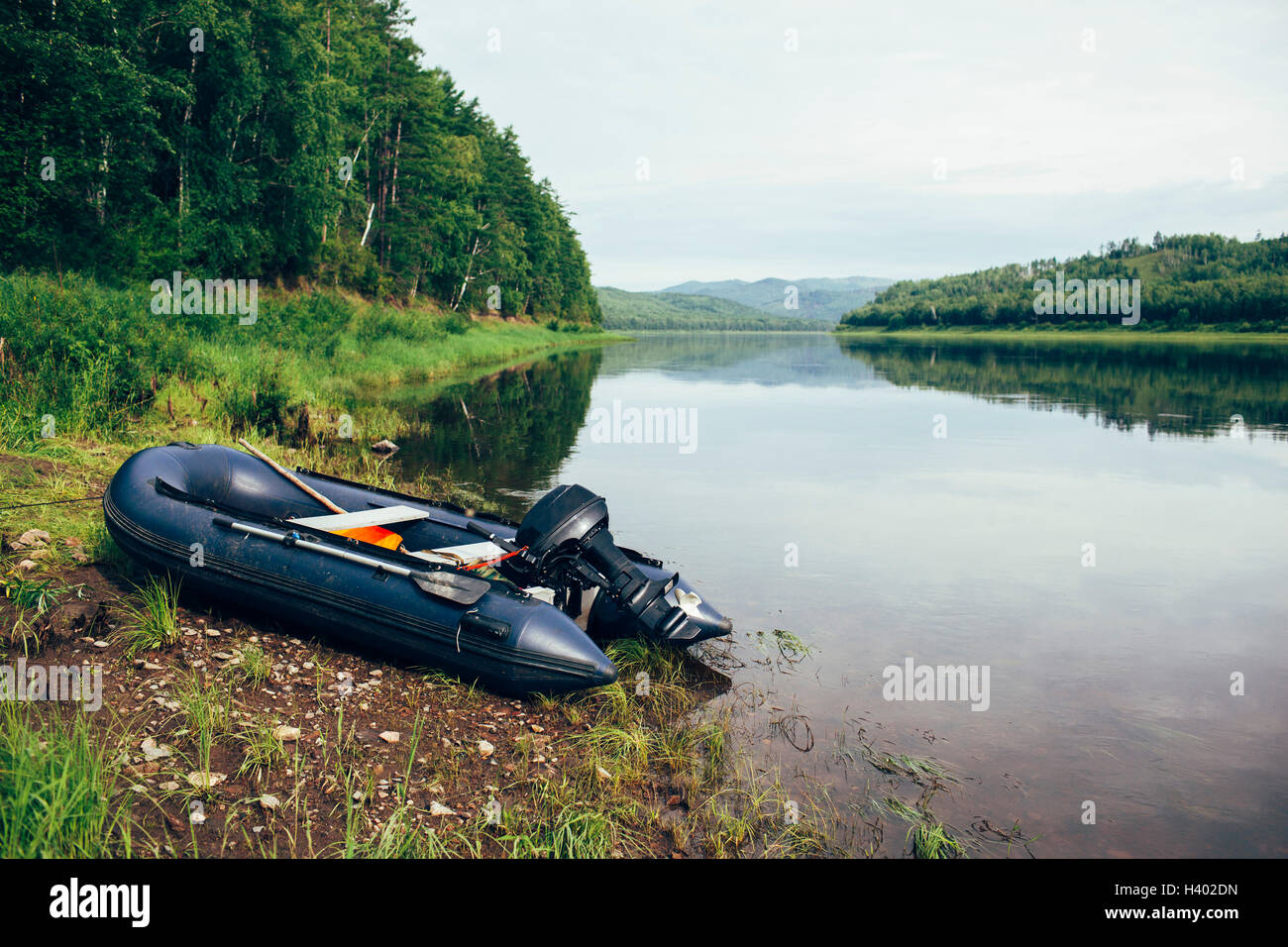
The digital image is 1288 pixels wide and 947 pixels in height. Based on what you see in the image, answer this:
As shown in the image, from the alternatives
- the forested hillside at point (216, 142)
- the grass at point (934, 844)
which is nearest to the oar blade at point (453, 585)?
the grass at point (934, 844)

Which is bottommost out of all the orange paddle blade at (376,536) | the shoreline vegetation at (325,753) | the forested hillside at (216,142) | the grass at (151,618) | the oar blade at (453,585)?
the shoreline vegetation at (325,753)

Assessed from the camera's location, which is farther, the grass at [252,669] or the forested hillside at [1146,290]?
the forested hillside at [1146,290]

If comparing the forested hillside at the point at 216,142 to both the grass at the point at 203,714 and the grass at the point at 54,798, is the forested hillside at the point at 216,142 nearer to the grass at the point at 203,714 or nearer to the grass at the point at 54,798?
the grass at the point at 203,714

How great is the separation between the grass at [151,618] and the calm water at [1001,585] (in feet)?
12.3

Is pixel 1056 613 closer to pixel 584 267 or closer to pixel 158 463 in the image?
pixel 158 463

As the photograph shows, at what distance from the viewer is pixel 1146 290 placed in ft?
313

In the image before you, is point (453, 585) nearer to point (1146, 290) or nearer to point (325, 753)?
point (325, 753)

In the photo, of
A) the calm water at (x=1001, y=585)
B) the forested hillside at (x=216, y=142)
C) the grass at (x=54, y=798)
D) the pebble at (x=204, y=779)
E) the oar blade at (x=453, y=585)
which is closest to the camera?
the grass at (x=54, y=798)

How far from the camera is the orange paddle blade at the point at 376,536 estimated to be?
239 inches

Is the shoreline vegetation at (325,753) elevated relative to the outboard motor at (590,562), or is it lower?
lower

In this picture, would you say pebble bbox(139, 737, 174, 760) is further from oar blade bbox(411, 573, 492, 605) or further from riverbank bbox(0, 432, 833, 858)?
oar blade bbox(411, 573, 492, 605)

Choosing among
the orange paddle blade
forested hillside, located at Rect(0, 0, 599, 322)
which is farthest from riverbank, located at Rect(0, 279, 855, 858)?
forested hillside, located at Rect(0, 0, 599, 322)

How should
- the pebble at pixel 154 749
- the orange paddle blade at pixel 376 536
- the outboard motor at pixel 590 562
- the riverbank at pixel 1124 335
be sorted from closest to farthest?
the pebble at pixel 154 749 → the outboard motor at pixel 590 562 → the orange paddle blade at pixel 376 536 → the riverbank at pixel 1124 335

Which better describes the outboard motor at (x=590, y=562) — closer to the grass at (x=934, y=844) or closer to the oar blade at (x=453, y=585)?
the oar blade at (x=453, y=585)
